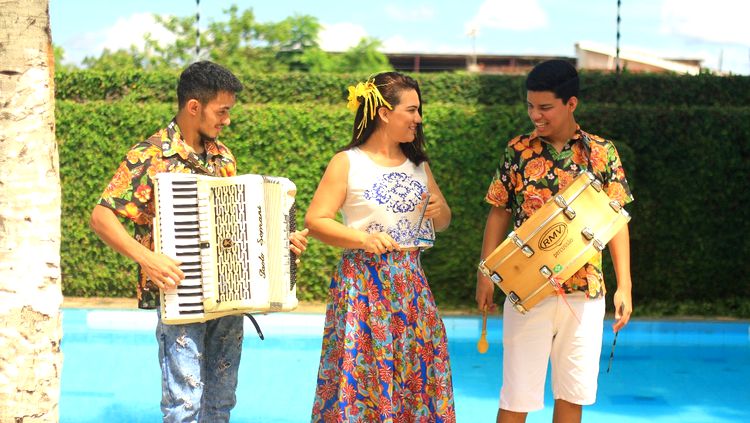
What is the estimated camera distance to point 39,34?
3.34 m

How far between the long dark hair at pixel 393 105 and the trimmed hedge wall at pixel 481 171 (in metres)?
4.77

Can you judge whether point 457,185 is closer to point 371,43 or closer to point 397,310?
point 397,310

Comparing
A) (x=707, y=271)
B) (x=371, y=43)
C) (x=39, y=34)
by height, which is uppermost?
(x=371, y=43)

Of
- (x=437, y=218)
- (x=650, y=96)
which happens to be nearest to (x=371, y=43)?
(x=650, y=96)

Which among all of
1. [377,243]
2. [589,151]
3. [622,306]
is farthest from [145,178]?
[622,306]

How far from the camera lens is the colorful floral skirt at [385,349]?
414 centimetres

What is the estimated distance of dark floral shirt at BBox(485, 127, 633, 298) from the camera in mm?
4082

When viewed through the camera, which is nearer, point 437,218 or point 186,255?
point 186,255

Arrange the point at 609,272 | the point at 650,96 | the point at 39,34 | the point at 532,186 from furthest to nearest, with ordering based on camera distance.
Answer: the point at 650,96, the point at 609,272, the point at 532,186, the point at 39,34

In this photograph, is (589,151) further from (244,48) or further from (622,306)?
(244,48)

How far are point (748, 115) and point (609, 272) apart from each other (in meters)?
1.84

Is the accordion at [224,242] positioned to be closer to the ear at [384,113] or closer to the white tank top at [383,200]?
the white tank top at [383,200]

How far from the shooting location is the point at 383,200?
420 cm

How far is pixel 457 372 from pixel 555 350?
154 inches
